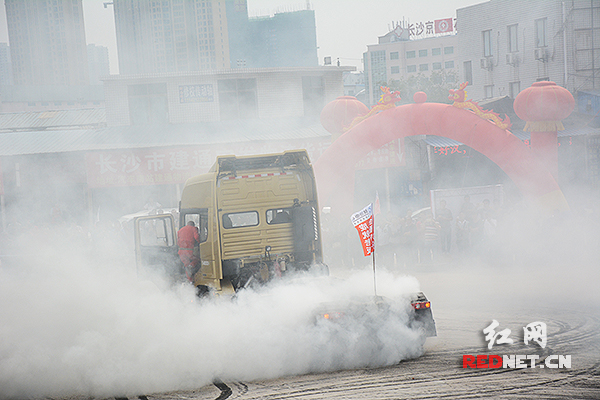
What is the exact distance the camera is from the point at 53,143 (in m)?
23.0

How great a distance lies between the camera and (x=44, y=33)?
28.0 meters

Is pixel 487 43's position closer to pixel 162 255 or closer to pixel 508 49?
pixel 508 49

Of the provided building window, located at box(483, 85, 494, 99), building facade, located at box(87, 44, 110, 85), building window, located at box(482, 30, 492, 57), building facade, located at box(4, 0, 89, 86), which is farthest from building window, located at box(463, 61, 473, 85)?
building facade, located at box(87, 44, 110, 85)

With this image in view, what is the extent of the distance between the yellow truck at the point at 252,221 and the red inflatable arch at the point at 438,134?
20.6 ft

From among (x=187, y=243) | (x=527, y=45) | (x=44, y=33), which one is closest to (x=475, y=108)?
(x=187, y=243)

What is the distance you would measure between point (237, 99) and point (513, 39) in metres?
18.2

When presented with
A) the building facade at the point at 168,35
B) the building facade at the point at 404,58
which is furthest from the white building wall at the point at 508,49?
the building facade at the point at 404,58

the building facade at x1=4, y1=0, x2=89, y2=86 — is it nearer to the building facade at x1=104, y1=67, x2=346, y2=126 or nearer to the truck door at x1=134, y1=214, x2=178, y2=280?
the building facade at x1=104, y1=67, x2=346, y2=126

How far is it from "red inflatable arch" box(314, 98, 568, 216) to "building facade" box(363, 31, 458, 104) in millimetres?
72575

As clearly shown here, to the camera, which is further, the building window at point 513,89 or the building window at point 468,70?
the building window at point 468,70

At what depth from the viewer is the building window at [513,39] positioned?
32938 mm

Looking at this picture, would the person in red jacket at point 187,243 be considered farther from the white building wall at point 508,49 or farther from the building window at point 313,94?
the white building wall at point 508,49

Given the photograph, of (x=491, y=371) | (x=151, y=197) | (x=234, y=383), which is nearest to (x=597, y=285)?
(x=491, y=371)

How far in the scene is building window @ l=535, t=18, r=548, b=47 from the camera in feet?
101
